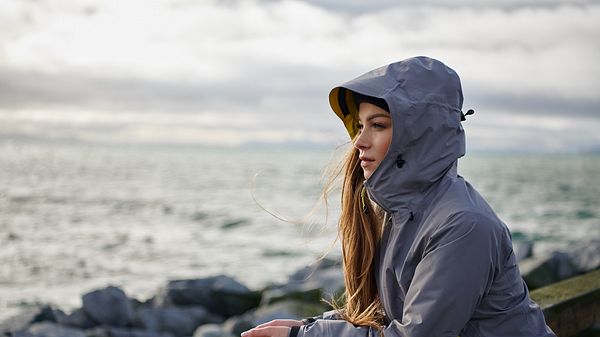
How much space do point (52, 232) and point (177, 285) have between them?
12.1 metres

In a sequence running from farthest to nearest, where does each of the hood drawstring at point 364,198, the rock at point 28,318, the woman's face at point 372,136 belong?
the rock at point 28,318, the hood drawstring at point 364,198, the woman's face at point 372,136

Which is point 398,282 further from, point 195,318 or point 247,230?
point 247,230

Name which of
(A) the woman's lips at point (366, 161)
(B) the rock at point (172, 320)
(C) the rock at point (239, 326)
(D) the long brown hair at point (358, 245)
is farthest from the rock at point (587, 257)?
(A) the woman's lips at point (366, 161)

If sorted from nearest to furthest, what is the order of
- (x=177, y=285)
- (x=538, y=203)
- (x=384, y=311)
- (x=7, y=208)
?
(x=384, y=311), (x=177, y=285), (x=7, y=208), (x=538, y=203)

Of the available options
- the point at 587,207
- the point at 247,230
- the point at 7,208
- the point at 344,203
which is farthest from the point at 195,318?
the point at 587,207

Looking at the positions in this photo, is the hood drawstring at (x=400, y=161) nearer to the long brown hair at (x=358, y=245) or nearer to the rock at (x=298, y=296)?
the long brown hair at (x=358, y=245)

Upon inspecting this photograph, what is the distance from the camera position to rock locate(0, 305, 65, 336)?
960 cm

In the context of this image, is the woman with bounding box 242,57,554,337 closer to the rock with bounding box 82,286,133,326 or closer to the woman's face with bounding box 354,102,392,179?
the woman's face with bounding box 354,102,392,179

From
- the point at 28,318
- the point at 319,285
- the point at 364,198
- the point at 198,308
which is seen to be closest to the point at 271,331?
the point at 364,198

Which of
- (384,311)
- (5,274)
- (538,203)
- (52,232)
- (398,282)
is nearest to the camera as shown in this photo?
(398,282)

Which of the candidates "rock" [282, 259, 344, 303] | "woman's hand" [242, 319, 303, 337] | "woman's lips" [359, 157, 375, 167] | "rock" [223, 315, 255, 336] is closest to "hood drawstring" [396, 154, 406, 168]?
"woman's lips" [359, 157, 375, 167]

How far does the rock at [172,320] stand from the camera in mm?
10430

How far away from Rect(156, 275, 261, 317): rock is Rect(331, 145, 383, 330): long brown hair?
886 cm

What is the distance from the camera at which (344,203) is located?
3.26 m
